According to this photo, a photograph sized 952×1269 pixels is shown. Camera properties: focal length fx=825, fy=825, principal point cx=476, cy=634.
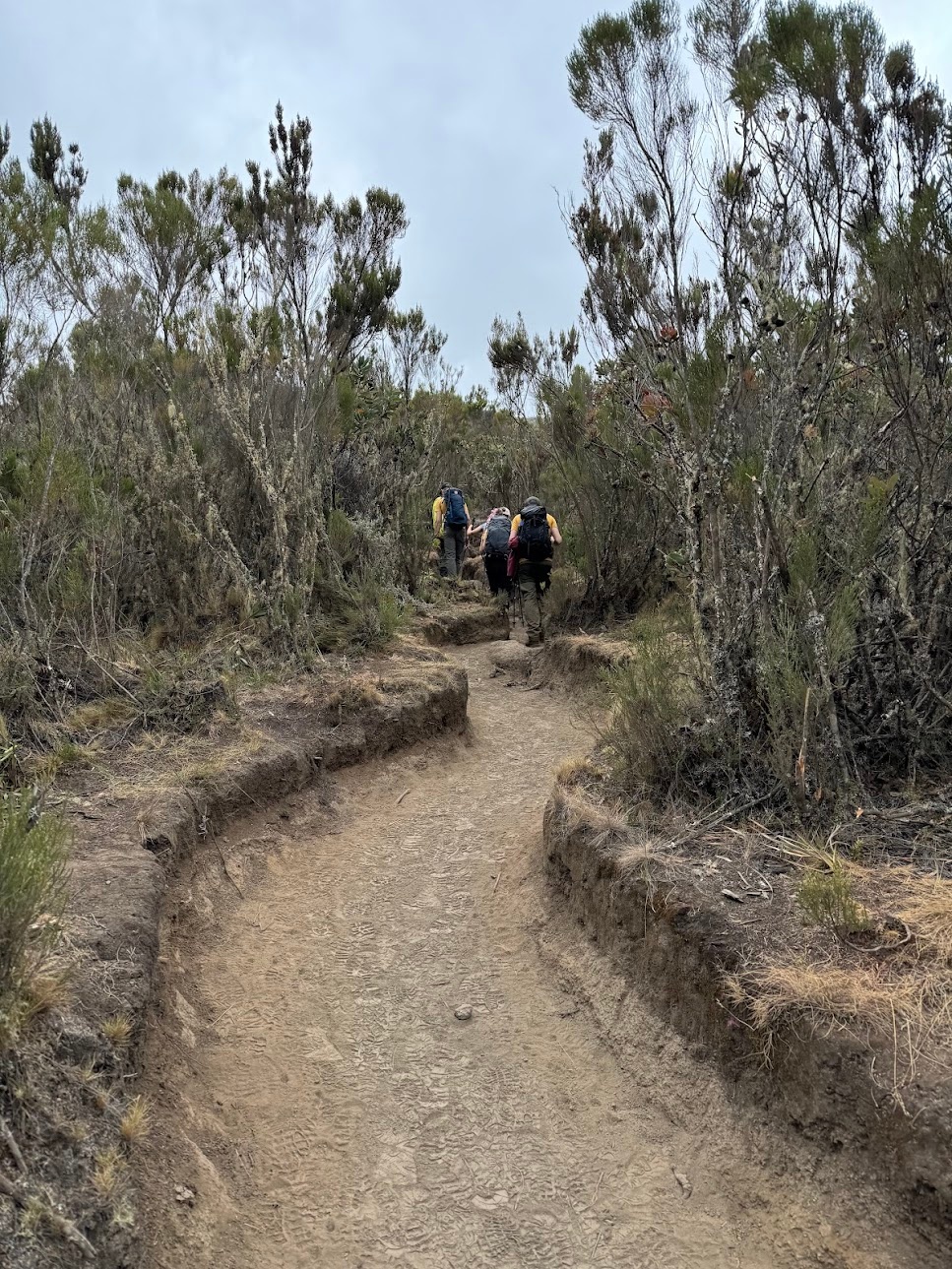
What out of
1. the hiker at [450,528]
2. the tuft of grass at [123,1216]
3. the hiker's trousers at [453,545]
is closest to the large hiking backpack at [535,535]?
the hiker at [450,528]

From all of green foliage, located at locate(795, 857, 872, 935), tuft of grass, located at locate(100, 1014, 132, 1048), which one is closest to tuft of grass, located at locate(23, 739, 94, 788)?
tuft of grass, located at locate(100, 1014, 132, 1048)

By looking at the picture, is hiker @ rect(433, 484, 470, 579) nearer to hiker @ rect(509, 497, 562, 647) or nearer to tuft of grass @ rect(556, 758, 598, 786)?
hiker @ rect(509, 497, 562, 647)

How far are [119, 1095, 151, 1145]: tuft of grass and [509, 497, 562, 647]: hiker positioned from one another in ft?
25.8

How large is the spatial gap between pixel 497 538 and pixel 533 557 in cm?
119

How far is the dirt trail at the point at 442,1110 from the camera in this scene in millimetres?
2516

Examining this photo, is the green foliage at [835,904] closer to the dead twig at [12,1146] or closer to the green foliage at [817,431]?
Answer: the green foliage at [817,431]

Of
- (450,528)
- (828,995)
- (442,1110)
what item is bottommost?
(442,1110)

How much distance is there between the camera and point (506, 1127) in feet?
10.0

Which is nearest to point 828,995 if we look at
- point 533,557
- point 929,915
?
point 929,915

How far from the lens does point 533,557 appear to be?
10.0 meters

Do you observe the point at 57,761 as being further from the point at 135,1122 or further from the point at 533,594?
the point at 533,594

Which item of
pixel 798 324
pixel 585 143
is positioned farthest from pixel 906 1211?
pixel 585 143

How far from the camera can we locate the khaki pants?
A: 400 inches

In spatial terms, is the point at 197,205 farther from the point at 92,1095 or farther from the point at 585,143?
the point at 92,1095
